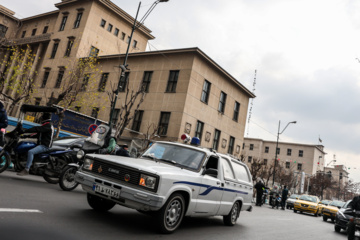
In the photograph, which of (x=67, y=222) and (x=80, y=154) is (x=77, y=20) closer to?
(x=80, y=154)

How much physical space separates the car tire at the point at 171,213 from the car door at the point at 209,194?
21.7 inches

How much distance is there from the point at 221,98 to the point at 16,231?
27035mm

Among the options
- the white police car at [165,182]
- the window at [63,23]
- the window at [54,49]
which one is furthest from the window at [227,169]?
the window at [63,23]

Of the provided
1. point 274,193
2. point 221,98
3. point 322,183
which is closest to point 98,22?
point 221,98

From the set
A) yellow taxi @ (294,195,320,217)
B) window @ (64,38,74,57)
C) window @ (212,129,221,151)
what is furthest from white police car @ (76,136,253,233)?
window @ (64,38,74,57)

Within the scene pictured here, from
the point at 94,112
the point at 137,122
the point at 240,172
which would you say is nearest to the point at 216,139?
the point at 137,122

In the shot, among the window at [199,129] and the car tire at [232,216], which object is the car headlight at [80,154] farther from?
the window at [199,129]

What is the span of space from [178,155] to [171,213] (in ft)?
4.86

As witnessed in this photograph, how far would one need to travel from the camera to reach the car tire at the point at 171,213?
5.28 meters

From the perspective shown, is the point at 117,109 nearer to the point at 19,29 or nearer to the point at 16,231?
the point at 16,231

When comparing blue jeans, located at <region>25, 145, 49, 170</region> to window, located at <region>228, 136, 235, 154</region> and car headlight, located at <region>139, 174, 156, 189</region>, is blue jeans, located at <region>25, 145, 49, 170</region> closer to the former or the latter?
car headlight, located at <region>139, 174, 156, 189</region>

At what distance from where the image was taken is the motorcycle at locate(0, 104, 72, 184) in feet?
26.9

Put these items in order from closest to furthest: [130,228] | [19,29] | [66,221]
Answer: [66,221]
[130,228]
[19,29]

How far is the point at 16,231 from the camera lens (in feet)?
13.2
